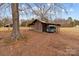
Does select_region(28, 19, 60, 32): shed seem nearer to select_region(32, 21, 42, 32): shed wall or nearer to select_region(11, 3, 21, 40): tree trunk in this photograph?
select_region(32, 21, 42, 32): shed wall

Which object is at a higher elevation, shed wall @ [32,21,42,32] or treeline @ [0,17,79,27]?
treeline @ [0,17,79,27]

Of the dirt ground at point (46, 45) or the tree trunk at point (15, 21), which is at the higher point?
the tree trunk at point (15, 21)

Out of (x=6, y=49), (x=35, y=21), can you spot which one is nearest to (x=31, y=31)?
(x=35, y=21)

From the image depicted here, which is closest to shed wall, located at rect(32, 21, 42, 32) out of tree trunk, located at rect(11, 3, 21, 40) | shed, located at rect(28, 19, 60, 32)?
shed, located at rect(28, 19, 60, 32)

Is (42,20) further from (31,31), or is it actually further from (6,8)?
(6,8)

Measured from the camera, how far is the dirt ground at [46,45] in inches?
100

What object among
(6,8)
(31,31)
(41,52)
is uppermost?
(6,8)

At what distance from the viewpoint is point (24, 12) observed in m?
2.56

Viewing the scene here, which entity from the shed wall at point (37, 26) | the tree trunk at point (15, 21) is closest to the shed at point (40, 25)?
the shed wall at point (37, 26)

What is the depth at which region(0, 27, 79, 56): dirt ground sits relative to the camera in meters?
2.55

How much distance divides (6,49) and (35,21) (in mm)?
316

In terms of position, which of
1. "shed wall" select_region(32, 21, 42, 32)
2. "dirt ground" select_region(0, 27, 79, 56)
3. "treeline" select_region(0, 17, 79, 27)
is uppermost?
"treeline" select_region(0, 17, 79, 27)

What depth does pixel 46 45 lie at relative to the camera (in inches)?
101

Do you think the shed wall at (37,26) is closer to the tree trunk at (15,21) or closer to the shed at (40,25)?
the shed at (40,25)
